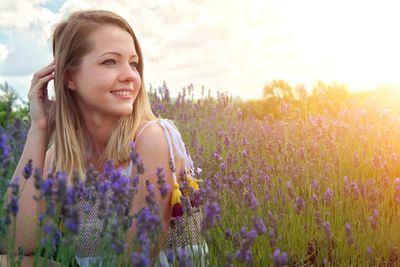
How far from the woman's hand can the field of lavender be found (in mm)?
258

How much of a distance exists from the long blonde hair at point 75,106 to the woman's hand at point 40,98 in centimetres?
7

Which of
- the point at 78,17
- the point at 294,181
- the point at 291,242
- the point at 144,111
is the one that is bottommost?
the point at 291,242

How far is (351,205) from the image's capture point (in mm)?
3088

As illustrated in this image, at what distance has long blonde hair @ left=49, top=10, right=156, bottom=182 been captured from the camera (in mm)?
2736

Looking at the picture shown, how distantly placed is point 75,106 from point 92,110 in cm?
18

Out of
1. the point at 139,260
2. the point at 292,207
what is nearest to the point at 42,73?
the point at 292,207

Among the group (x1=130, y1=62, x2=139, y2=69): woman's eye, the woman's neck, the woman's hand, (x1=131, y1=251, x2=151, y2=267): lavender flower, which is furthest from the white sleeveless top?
(x1=131, y1=251, x2=151, y2=267): lavender flower


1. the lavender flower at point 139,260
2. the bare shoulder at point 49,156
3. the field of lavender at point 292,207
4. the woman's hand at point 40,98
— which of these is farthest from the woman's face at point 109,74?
the lavender flower at point 139,260

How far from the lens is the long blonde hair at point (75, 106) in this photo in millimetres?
2736

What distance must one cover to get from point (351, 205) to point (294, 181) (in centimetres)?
46

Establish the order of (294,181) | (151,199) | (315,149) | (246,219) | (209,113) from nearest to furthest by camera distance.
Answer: (151,199) < (246,219) < (294,181) < (315,149) < (209,113)

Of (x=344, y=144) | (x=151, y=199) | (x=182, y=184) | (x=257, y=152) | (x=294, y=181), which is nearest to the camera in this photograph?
(x=151, y=199)

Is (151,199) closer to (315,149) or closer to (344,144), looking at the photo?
(315,149)

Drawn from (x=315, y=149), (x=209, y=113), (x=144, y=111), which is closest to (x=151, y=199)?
(x=144, y=111)
